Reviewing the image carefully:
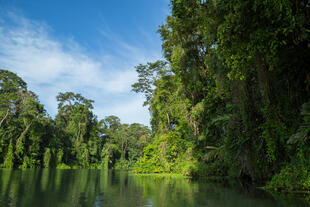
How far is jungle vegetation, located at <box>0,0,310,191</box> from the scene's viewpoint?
566 centimetres

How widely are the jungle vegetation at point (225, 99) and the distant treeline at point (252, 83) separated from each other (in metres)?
0.03

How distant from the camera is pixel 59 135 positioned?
44344mm

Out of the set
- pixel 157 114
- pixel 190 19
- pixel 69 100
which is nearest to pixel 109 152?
pixel 69 100

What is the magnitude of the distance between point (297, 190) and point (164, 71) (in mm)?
16783

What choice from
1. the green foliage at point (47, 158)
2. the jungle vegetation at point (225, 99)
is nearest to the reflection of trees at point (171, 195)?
the jungle vegetation at point (225, 99)

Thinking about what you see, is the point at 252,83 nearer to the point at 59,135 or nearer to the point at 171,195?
the point at 171,195

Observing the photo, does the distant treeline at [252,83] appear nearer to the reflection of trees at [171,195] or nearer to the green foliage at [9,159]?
the reflection of trees at [171,195]

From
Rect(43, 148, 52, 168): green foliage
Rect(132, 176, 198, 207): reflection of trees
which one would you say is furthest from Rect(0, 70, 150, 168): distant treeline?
Rect(132, 176, 198, 207): reflection of trees

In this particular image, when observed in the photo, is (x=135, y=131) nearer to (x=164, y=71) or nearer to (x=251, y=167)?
(x=164, y=71)

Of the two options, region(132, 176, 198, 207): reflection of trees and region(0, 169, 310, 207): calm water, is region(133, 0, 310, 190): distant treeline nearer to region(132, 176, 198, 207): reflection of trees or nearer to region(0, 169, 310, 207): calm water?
Result: region(0, 169, 310, 207): calm water

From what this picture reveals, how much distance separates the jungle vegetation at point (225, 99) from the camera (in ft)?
18.6

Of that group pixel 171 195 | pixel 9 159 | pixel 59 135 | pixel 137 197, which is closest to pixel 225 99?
pixel 171 195

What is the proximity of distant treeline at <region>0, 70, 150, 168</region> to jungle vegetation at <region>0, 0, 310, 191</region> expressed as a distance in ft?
0.66

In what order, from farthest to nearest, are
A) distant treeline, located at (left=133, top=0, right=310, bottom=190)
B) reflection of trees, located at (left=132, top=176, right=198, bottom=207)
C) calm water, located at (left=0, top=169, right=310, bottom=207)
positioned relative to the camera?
distant treeline, located at (left=133, top=0, right=310, bottom=190) → reflection of trees, located at (left=132, top=176, right=198, bottom=207) → calm water, located at (left=0, top=169, right=310, bottom=207)
